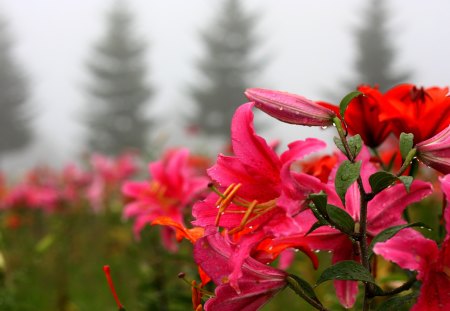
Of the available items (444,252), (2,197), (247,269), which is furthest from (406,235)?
(2,197)

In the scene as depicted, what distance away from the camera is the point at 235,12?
33406mm

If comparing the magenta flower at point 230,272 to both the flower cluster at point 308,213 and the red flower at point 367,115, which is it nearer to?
the flower cluster at point 308,213

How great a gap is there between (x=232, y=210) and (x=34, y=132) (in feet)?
118

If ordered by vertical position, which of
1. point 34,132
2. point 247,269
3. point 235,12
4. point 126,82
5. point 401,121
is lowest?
point 34,132

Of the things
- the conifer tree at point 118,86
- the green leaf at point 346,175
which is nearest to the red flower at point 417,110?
the green leaf at point 346,175

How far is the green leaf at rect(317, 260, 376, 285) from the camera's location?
2.10ft

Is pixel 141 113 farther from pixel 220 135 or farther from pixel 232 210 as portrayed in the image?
pixel 232 210

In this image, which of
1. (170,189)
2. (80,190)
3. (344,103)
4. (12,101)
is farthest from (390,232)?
(12,101)

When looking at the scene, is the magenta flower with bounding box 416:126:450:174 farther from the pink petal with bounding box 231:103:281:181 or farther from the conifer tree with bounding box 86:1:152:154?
the conifer tree with bounding box 86:1:152:154

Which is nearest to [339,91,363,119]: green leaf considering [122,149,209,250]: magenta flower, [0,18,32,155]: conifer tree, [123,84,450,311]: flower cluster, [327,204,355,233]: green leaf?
[123,84,450,311]: flower cluster

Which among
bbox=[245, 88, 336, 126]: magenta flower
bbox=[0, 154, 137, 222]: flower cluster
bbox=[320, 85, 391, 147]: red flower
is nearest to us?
bbox=[245, 88, 336, 126]: magenta flower

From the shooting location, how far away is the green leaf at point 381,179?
0.62 meters

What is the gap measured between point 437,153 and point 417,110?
0.18 m

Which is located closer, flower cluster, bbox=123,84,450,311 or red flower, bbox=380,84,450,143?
flower cluster, bbox=123,84,450,311
